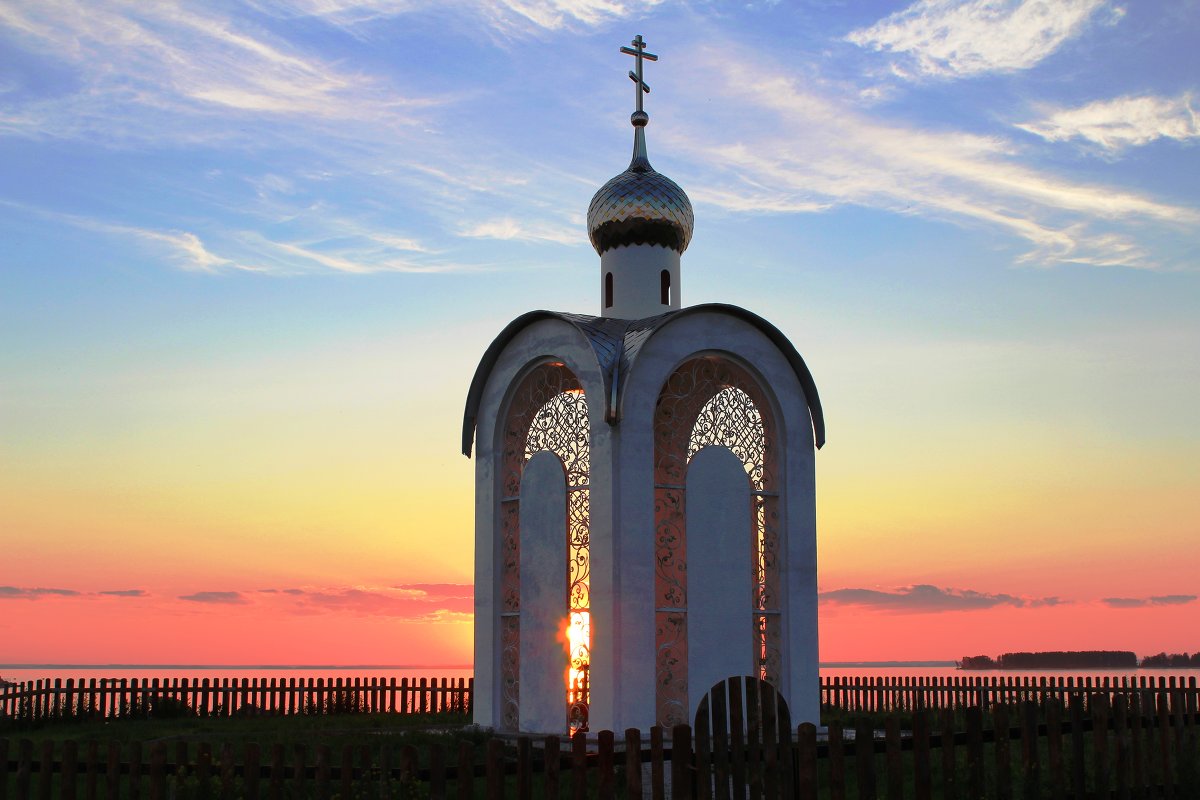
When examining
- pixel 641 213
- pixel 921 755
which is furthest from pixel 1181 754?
pixel 641 213

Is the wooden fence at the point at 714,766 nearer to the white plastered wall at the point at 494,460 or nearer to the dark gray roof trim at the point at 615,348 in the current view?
the white plastered wall at the point at 494,460

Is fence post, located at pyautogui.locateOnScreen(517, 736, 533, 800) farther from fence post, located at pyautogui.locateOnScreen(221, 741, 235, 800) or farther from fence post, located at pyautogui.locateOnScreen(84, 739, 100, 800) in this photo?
fence post, located at pyautogui.locateOnScreen(84, 739, 100, 800)

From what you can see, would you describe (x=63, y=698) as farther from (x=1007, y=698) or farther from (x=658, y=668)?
(x=1007, y=698)

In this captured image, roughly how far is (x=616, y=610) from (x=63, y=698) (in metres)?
10.9

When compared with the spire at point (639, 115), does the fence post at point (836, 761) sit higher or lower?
lower

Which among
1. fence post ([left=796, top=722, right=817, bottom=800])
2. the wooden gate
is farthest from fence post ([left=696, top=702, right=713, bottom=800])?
fence post ([left=796, top=722, right=817, bottom=800])

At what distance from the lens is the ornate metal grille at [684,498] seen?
13406 millimetres

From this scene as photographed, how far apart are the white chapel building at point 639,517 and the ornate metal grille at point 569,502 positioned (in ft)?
0.07

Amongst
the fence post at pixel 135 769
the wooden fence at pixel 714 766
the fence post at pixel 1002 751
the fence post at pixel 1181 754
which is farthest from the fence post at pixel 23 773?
the fence post at pixel 1181 754

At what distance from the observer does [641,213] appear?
15.4m

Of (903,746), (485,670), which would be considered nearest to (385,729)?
(485,670)

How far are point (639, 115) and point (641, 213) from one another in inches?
67.4

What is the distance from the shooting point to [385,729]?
1520 centimetres

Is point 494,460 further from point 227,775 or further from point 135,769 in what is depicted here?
point 227,775
